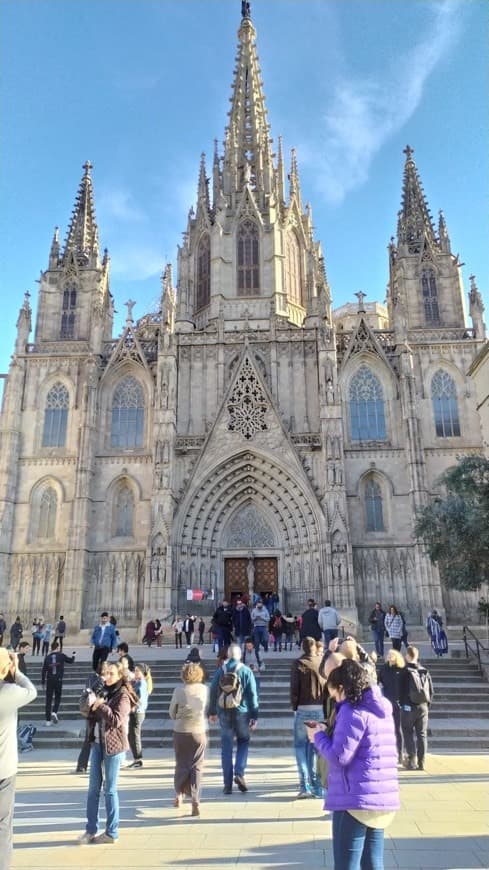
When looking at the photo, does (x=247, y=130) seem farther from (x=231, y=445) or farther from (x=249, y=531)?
(x=249, y=531)

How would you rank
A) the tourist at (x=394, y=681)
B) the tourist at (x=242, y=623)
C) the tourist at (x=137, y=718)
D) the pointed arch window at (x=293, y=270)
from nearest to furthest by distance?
the tourist at (x=394, y=681) < the tourist at (x=137, y=718) < the tourist at (x=242, y=623) < the pointed arch window at (x=293, y=270)

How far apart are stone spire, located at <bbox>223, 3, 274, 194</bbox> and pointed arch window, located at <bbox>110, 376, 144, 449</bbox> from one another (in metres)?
15.2

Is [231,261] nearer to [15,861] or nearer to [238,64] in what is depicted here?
[238,64]

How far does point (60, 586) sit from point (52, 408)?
31.2 ft

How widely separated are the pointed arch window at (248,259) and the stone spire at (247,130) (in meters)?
3.11

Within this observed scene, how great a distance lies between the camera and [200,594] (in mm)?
27062

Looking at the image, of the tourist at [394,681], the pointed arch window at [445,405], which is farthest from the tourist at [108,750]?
the pointed arch window at [445,405]

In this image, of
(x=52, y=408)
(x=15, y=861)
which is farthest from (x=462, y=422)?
(x=15, y=861)

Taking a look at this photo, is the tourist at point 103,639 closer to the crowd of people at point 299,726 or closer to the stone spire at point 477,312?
the crowd of people at point 299,726

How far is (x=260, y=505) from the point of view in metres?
30.6

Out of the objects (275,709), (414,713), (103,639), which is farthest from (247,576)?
(414,713)

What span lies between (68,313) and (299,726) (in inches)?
1249

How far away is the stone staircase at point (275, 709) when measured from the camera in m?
11.3

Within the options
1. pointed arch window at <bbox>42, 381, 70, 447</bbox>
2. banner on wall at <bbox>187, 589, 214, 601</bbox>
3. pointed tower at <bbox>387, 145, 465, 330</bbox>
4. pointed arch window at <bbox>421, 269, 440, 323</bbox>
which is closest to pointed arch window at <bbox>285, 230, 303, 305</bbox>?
pointed tower at <bbox>387, 145, 465, 330</bbox>
